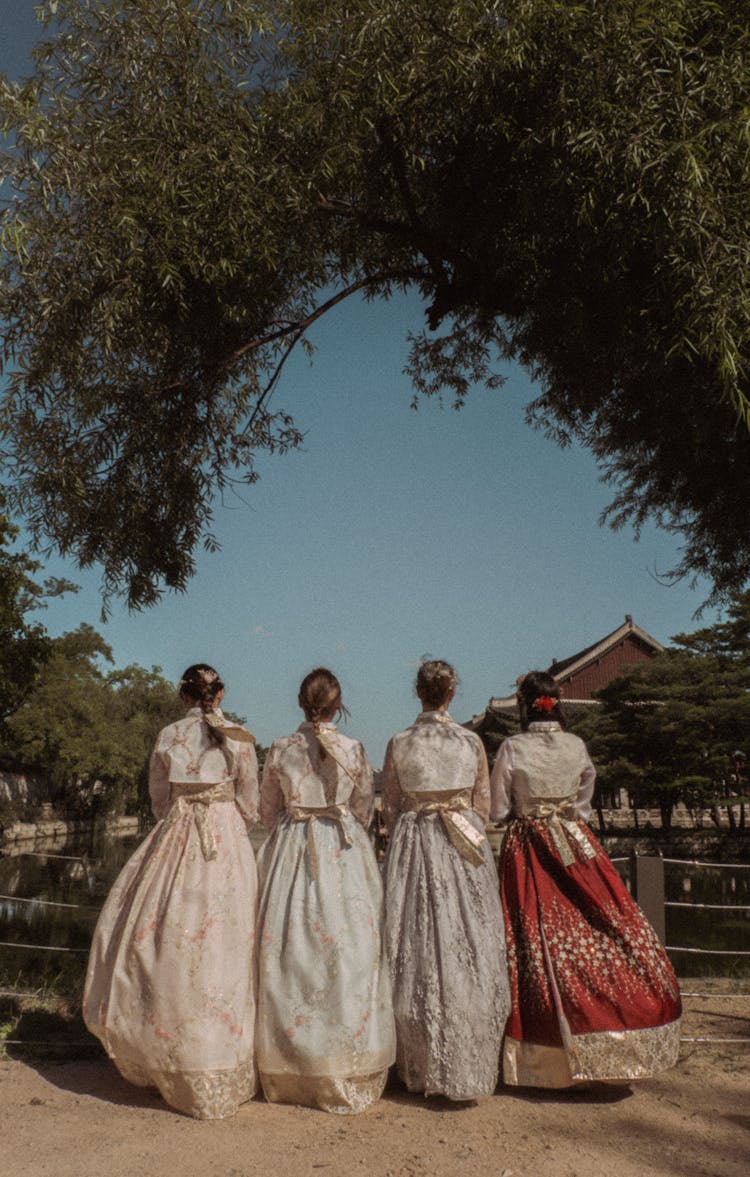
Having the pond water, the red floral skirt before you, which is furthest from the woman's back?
the pond water

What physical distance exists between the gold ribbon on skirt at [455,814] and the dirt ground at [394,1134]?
0.95 metres

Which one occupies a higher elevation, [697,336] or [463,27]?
[463,27]

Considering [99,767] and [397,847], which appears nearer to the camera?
[397,847]

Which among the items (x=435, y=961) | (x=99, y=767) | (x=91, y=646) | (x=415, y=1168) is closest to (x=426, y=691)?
(x=435, y=961)

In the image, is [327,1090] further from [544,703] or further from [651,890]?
[651,890]

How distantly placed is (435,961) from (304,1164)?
0.89 metres

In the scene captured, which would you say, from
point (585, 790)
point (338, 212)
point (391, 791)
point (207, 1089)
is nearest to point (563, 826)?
point (585, 790)

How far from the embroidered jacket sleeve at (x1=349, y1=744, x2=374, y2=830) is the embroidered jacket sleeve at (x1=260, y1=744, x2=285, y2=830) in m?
0.32

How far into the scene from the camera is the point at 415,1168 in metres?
2.97

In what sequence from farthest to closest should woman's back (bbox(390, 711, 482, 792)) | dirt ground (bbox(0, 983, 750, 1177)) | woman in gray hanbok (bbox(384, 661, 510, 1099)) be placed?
woman's back (bbox(390, 711, 482, 792)) < woman in gray hanbok (bbox(384, 661, 510, 1099)) < dirt ground (bbox(0, 983, 750, 1177))

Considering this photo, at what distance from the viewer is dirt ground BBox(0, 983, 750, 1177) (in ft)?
9.71

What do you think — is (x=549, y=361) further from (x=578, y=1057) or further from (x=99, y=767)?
(x=99, y=767)

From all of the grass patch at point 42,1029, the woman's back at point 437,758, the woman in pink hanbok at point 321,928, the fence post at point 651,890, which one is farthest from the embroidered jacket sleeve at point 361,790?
the fence post at point 651,890

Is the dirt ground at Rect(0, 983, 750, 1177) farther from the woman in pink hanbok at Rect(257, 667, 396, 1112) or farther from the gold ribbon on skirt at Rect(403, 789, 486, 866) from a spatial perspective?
the gold ribbon on skirt at Rect(403, 789, 486, 866)
